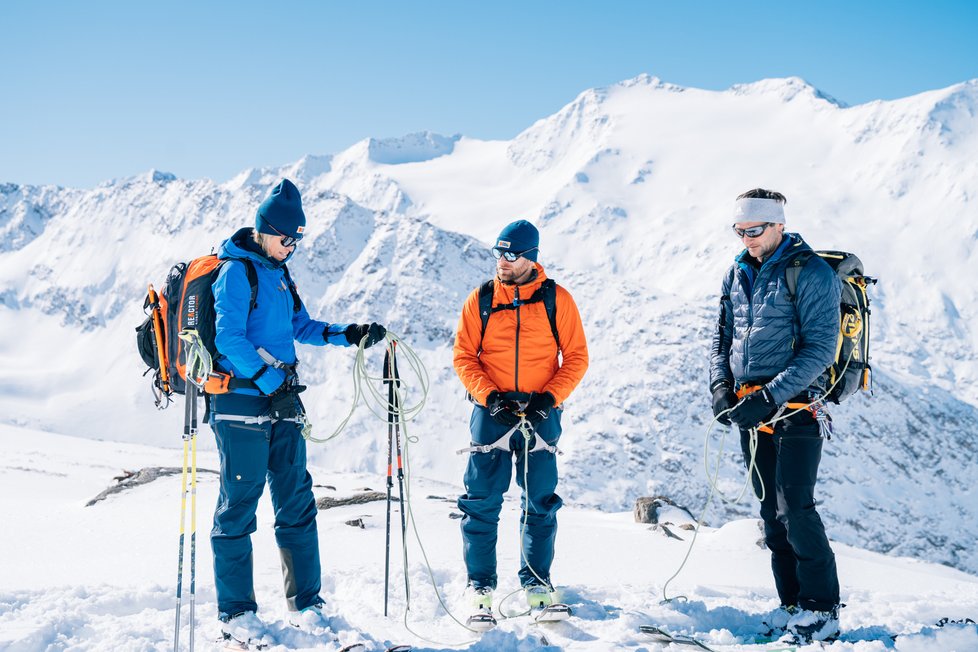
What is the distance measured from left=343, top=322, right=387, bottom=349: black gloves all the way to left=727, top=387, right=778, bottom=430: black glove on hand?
9.12 ft

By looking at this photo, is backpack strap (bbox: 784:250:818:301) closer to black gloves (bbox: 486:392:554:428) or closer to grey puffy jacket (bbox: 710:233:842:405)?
grey puffy jacket (bbox: 710:233:842:405)

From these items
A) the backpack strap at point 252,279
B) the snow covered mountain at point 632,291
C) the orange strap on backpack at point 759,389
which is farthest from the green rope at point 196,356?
the snow covered mountain at point 632,291

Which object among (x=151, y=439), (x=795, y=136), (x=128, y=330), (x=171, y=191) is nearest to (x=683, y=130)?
(x=795, y=136)

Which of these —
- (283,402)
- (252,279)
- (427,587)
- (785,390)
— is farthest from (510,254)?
(427,587)

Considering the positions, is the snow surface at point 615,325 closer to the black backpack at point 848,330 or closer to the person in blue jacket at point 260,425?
the person in blue jacket at point 260,425

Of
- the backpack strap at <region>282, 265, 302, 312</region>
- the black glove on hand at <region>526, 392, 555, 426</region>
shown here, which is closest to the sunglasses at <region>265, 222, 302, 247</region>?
the backpack strap at <region>282, 265, 302, 312</region>

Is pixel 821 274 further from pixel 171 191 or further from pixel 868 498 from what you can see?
pixel 171 191

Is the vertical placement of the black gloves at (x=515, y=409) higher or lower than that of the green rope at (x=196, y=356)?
lower

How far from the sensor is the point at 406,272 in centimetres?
7100

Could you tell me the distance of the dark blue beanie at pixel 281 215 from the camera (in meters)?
5.23

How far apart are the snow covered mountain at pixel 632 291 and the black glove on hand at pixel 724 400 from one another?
35.7 meters

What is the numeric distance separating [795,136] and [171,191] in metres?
135

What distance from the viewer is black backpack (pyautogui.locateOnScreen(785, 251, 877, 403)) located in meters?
5.26

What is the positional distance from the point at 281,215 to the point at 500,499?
2.85 meters
